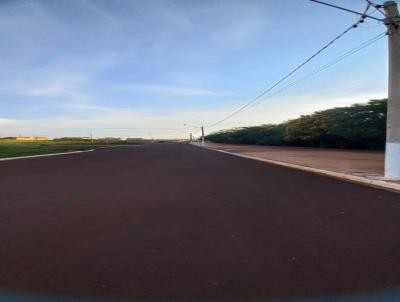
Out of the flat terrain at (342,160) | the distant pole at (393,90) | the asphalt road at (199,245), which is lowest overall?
the flat terrain at (342,160)

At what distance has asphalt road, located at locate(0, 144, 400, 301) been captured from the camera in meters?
4.12

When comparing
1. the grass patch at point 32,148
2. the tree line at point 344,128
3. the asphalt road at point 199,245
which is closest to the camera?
the asphalt road at point 199,245

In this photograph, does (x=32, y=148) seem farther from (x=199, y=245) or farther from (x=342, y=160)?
(x=199, y=245)

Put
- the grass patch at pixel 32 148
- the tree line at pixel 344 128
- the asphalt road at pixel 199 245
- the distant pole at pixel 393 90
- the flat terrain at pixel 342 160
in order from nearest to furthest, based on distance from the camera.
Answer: the asphalt road at pixel 199 245 < the distant pole at pixel 393 90 < the flat terrain at pixel 342 160 < the tree line at pixel 344 128 < the grass patch at pixel 32 148

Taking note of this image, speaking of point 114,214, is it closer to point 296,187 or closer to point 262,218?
point 262,218

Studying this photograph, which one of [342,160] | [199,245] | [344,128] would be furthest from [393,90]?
[344,128]

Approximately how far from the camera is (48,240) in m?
5.89

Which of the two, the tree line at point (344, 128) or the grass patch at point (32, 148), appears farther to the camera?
the grass patch at point (32, 148)

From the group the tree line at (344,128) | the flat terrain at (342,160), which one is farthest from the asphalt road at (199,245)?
the tree line at (344,128)

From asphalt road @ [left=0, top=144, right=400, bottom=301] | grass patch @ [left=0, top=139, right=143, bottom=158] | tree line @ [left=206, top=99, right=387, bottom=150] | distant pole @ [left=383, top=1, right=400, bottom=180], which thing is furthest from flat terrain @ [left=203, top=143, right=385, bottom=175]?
grass patch @ [left=0, top=139, right=143, bottom=158]

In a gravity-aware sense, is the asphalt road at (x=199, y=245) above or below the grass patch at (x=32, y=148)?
above

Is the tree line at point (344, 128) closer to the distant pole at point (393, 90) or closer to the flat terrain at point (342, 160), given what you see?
the flat terrain at point (342, 160)

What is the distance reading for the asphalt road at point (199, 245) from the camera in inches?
162

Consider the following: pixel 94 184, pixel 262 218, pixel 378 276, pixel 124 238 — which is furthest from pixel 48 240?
pixel 94 184
